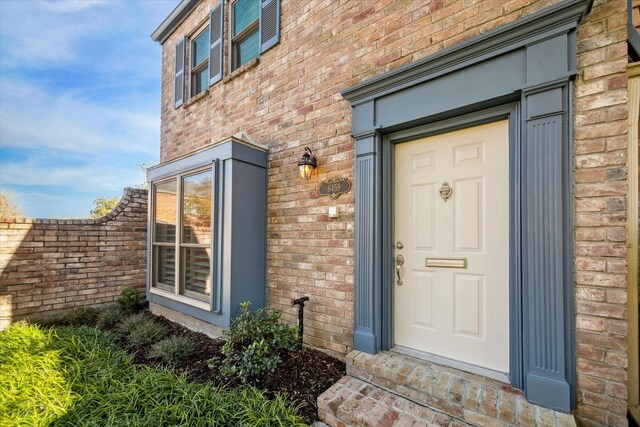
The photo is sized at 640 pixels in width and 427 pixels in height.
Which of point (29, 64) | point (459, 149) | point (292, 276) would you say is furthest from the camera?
point (29, 64)

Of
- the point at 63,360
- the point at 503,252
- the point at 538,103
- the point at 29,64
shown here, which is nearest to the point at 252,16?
the point at 538,103

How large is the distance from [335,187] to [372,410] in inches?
74.8

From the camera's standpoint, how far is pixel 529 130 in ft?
5.86

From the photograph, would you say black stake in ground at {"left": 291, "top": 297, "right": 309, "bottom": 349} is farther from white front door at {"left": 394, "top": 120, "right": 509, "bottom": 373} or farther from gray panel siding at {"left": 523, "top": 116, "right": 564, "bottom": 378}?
gray panel siding at {"left": 523, "top": 116, "right": 564, "bottom": 378}

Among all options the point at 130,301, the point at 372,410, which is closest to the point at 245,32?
the point at 130,301

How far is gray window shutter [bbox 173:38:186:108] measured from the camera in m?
5.29

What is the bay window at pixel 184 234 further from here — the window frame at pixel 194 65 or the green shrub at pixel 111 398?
the window frame at pixel 194 65

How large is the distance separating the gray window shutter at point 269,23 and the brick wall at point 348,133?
0.34 ft

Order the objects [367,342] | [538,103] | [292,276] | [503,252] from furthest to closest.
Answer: [292,276] < [367,342] < [503,252] < [538,103]

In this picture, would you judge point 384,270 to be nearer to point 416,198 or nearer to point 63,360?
point 416,198

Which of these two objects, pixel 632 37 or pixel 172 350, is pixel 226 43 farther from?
pixel 632 37

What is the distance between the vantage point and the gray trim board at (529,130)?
1.67 meters

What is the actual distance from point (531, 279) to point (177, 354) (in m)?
3.38

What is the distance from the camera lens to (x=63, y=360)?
2.76m
